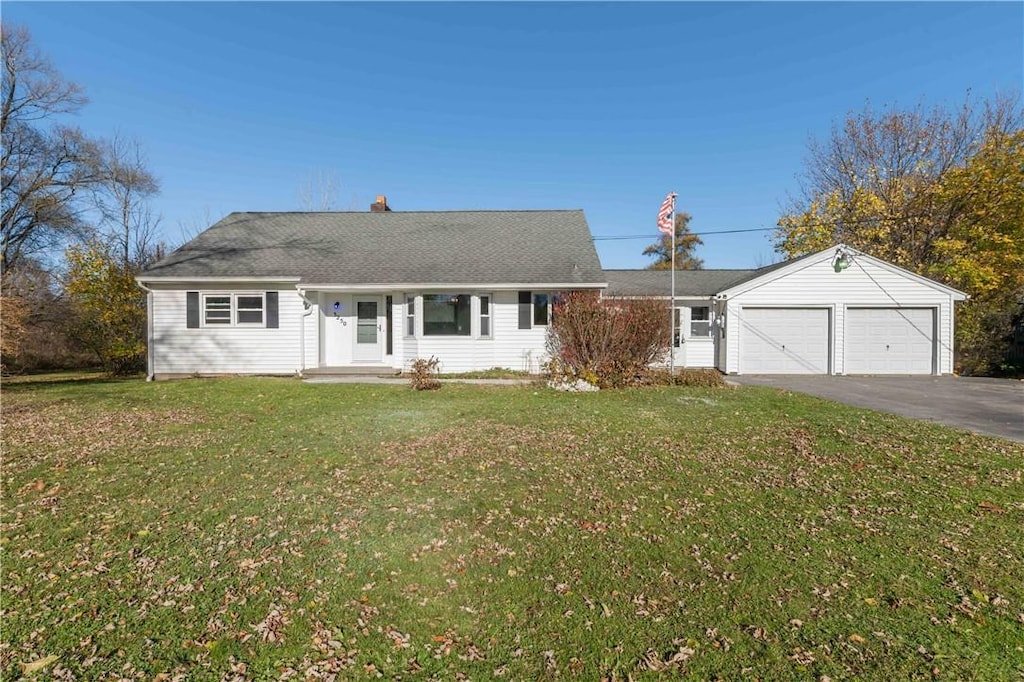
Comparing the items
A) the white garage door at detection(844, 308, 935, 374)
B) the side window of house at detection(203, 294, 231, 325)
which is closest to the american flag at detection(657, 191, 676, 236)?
the white garage door at detection(844, 308, 935, 374)

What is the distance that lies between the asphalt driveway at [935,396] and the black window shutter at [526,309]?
638 centimetres

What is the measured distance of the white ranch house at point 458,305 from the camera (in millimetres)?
14688

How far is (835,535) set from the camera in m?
3.97

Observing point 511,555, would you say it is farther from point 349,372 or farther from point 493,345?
point 349,372

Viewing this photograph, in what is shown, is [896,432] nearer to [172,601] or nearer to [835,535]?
[835,535]

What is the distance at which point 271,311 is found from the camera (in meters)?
14.9

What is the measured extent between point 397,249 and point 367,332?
10.2 ft

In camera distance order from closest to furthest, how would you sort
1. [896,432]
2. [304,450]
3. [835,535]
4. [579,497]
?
[835,535] < [579,497] < [304,450] < [896,432]

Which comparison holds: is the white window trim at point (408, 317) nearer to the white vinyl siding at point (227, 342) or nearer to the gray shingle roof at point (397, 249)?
the gray shingle roof at point (397, 249)

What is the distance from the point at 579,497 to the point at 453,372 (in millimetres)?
10119

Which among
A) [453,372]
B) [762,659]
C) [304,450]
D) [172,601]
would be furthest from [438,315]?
[762,659]

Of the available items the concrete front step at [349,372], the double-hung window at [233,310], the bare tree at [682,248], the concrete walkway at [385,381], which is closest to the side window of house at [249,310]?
Result: the double-hung window at [233,310]

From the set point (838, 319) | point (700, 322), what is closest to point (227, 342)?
point (700, 322)

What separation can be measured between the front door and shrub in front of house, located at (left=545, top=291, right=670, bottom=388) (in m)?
6.02
